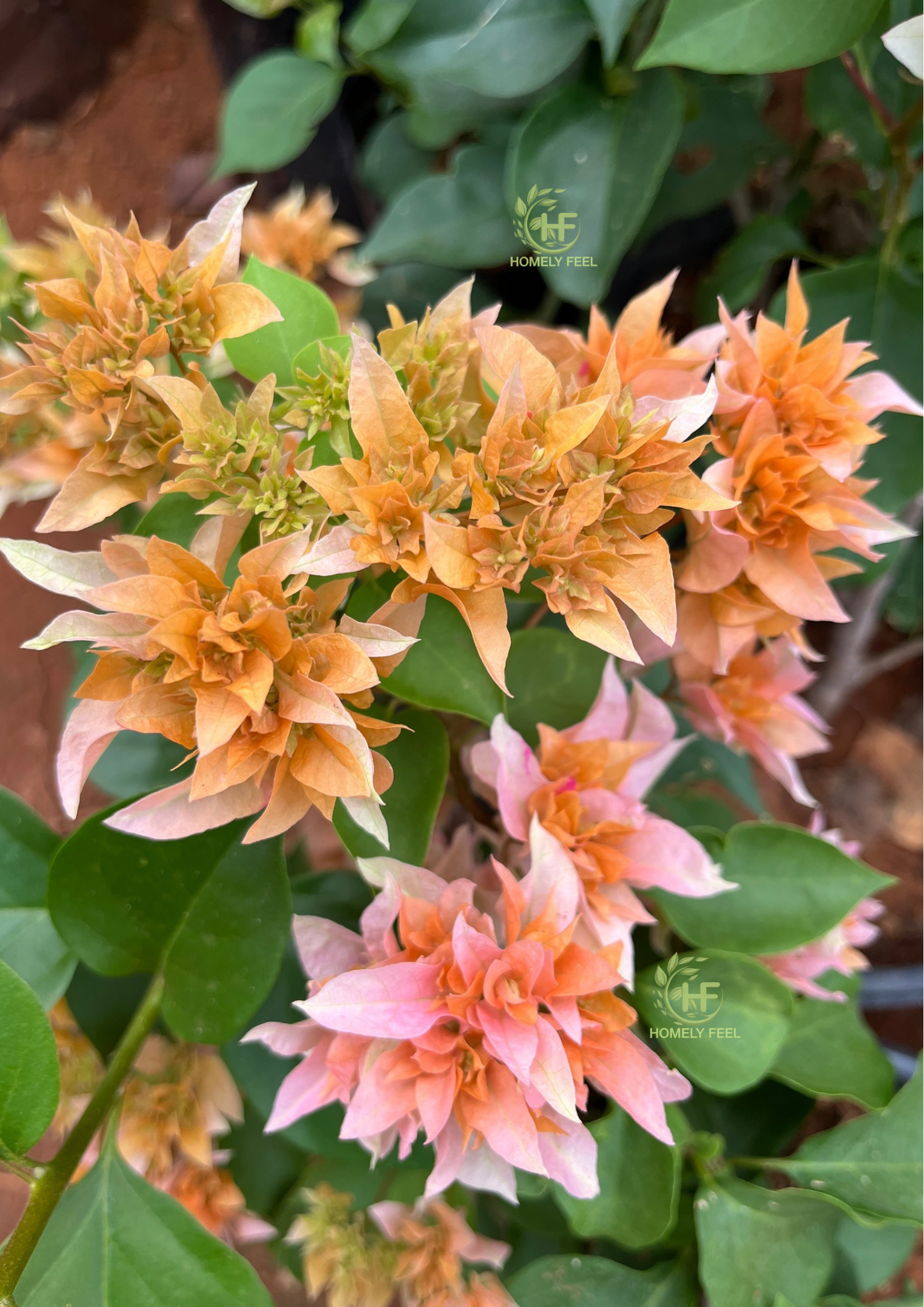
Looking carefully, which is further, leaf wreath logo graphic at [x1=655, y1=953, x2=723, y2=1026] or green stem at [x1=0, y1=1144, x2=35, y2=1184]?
leaf wreath logo graphic at [x1=655, y1=953, x2=723, y2=1026]

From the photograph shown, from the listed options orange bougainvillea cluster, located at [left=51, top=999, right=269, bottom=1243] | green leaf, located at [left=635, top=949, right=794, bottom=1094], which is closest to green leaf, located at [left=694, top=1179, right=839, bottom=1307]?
green leaf, located at [left=635, top=949, right=794, bottom=1094]

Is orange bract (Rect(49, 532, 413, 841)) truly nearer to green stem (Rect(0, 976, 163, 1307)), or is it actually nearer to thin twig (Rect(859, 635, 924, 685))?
green stem (Rect(0, 976, 163, 1307))

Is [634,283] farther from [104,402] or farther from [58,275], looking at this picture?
[104,402]

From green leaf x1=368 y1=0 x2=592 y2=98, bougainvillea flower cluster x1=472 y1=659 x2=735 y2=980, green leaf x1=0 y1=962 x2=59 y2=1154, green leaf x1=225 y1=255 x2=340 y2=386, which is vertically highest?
green leaf x1=368 y1=0 x2=592 y2=98

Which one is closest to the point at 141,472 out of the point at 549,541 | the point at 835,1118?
the point at 549,541

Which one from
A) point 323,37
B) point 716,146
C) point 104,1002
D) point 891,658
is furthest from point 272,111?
point 891,658

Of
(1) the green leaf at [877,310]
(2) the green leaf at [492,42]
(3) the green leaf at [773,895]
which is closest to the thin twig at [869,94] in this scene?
(1) the green leaf at [877,310]

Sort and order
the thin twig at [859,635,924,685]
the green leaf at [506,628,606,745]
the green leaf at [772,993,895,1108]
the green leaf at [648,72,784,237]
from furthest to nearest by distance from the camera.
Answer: the thin twig at [859,635,924,685], the green leaf at [648,72,784,237], the green leaf at [772,993,895,1108], the green leaf at [506,628,606,745]

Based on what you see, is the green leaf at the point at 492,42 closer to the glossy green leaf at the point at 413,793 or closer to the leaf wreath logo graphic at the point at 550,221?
the leaf wreath logo graphic at the point at 550,221
